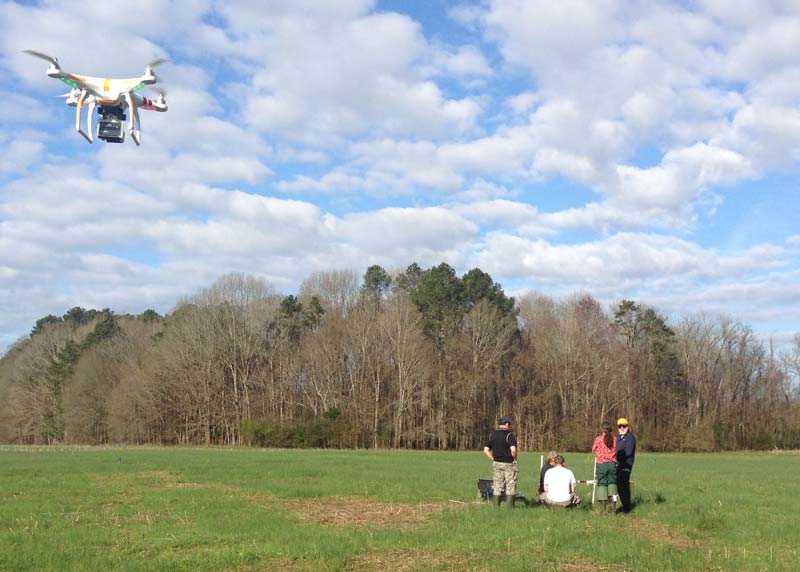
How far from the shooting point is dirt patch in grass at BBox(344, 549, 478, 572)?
10.5m

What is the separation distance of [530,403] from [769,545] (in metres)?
69.0

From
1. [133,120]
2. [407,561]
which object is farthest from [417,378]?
[407,561]

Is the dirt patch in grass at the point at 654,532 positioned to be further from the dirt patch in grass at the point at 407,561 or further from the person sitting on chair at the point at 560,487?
the dirt patch in grass at the point at 407,561

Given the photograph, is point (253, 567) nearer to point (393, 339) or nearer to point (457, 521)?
point (457, 521)

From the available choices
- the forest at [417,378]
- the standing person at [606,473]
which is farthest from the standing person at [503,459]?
the forest at [417,378]

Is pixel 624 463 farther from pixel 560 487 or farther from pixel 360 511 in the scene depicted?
pixel 360 511

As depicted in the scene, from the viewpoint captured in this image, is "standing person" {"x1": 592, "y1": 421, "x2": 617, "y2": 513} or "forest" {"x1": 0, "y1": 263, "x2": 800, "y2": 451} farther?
"forest" {"x1": 0, "y1": 263, "x2": 800, "y2": 451}

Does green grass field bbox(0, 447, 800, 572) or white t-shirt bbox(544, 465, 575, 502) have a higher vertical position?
white t-shirt bbox(544, 465, 575, 502)

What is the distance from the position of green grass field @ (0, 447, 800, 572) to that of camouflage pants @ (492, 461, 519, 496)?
0.52 m

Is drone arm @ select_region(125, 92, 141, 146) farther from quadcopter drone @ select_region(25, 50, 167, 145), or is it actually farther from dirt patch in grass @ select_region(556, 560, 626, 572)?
dirt patch in grass @ select_region(556, 560, 626, 572)

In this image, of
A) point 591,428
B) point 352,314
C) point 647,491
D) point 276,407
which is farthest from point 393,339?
point 647,491

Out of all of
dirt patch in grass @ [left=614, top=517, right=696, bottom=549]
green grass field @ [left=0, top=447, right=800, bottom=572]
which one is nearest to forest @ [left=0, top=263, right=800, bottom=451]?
green grass field @ [left=0, top=447, right=800, bottom=572]

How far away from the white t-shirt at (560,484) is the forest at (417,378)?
5767 centimetres

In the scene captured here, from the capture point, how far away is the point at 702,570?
1049 cm
